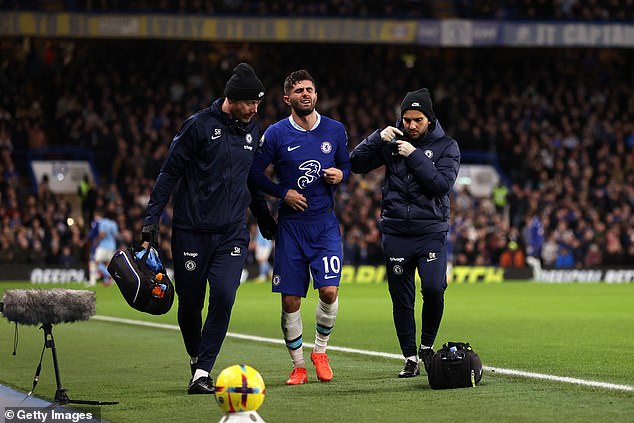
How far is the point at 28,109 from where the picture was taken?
36.2 m

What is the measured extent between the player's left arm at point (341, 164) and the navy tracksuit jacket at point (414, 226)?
0.21 meters

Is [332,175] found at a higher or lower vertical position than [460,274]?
higher

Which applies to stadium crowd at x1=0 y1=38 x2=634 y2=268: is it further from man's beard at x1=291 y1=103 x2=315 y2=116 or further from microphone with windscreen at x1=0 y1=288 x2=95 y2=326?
microphone with windscreen at x1=0 y1=288 x2=95 y2=326

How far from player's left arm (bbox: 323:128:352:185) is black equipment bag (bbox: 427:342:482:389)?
168cm

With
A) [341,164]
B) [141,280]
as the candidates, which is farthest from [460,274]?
[141,280]

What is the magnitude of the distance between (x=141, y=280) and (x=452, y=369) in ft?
7.96

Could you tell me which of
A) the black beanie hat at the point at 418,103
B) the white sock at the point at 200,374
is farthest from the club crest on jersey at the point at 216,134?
the white sock at the point at 200,374

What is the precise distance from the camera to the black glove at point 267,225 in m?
10.4

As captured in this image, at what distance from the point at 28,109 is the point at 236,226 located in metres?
27.7

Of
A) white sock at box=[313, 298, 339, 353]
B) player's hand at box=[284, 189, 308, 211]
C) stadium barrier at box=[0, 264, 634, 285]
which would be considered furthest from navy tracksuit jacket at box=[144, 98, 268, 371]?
stadium barrier at box=[0, 264, 634, 285]

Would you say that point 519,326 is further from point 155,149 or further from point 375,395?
point 155,149

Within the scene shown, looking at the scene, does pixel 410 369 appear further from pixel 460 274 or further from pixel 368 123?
pixel 368 123

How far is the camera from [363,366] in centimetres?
1150

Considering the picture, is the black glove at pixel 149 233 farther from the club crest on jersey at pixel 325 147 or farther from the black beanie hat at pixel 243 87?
the club crest on jersey at pixel 325 147
